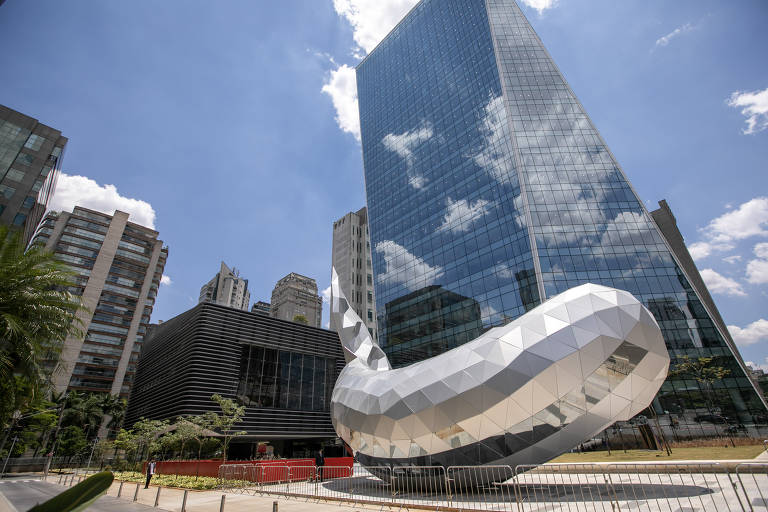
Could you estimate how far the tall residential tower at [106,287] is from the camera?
66562mm

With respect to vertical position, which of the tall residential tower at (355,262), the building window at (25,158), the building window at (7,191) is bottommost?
the building window at (7,191)

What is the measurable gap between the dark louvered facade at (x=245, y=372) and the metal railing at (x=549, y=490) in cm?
1593

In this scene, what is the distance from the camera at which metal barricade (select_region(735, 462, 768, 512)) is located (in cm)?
853

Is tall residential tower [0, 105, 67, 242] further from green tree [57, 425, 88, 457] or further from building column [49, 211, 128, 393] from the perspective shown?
building column [49, 211, 128, 393]

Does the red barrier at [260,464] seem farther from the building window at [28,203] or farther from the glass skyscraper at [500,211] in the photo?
the glass skyscraper at [500,211]

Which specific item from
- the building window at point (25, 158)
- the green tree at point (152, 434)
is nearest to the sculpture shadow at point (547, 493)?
the green tree at point (152, 434)

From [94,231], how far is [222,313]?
192 feet

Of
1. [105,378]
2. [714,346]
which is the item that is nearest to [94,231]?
[105,378]

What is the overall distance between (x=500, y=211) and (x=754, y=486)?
3977 centimetres

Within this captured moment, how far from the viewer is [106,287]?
73500 mm

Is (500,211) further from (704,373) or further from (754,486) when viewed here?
(754,486)

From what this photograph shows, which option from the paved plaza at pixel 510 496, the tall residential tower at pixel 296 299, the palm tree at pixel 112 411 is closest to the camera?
the paved plaza at pixel 510 496

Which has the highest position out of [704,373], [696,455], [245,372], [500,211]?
[500,211]

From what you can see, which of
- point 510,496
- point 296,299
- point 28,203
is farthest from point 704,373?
point 296,299
